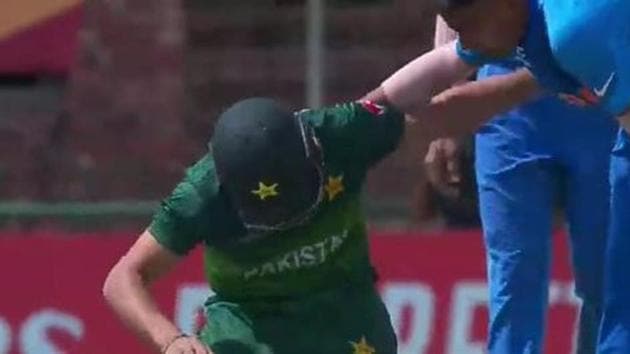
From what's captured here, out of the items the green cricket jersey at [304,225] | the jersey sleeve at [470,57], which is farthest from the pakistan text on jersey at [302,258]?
the jersey sleeve at [470,57]

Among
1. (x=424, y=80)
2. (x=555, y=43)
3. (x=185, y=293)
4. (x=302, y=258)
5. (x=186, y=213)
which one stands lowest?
(x=185, y=293)

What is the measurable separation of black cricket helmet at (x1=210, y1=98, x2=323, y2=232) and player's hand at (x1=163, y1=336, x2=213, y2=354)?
291mm

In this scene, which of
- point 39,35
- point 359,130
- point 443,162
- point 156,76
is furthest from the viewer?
point 156,76

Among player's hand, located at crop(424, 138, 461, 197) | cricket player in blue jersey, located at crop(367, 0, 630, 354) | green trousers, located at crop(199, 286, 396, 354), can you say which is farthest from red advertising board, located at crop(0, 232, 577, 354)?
cricket player in blue jersey, located at crop(367, 0, 630, 354)

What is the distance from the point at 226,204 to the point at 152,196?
12.8ft

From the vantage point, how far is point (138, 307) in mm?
5188

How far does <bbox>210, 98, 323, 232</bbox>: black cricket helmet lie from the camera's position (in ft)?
16.3

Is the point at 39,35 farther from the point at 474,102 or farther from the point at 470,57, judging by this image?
the point at 470,57

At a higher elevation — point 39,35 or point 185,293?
point 39,35

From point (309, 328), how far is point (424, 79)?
629 millimetres

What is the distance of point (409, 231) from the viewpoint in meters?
7.46

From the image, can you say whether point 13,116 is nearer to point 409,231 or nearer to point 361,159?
point 409,231

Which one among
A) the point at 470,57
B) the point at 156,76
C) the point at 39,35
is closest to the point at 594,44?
the point at 470,57

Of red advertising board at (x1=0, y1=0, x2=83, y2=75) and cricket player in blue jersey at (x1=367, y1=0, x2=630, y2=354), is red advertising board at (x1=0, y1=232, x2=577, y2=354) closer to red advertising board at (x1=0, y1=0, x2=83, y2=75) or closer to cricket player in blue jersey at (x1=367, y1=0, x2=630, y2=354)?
red advertising board at (x1=0, y1=0, x2=83, y2=75)
